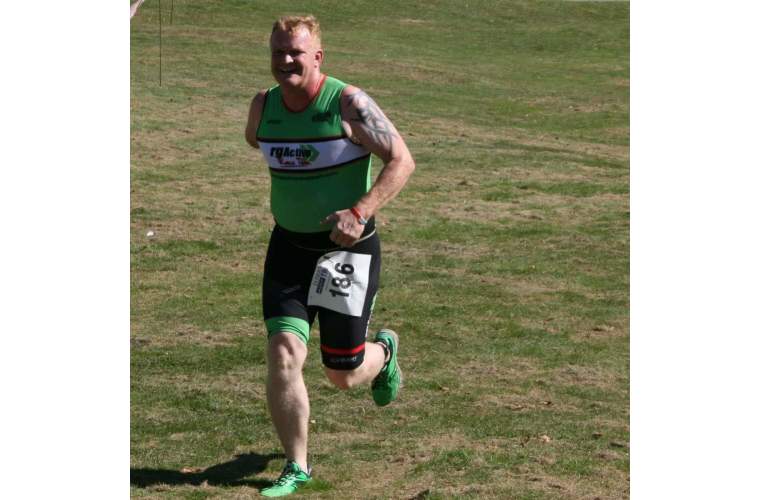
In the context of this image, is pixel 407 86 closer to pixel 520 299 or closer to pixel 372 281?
pixel 520 299

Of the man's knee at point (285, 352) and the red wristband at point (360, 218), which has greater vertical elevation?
the red wristband at point (360, 218)

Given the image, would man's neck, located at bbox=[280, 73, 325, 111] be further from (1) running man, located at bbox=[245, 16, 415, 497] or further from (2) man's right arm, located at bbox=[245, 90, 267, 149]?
(2) man's right arm, located at bbox=[245, 90, 267, 149]

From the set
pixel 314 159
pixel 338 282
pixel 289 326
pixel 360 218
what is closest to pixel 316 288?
pixel 338 282

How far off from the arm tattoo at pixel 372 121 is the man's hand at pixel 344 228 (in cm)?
40

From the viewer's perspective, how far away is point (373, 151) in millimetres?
6344

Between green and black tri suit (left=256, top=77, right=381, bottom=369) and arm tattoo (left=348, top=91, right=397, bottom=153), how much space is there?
102 mm

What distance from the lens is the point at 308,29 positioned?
6.36m

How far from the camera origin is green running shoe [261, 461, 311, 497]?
20.6 ft

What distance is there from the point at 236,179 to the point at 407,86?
11.7 metres

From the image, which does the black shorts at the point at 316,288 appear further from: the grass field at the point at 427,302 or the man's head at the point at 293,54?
the man's head at the point at 293,54

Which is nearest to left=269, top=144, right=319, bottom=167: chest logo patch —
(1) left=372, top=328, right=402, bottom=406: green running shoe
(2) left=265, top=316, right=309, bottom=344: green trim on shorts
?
(2) left=265, top=316, right=309, bottom=344: green trim on shorts

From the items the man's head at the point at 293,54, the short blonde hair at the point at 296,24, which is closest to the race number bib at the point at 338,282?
the man's head at the point at 293,54

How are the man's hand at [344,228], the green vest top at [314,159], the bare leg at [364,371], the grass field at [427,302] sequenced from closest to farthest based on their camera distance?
the man's hand at [344,228], the green vest top at [314,159], the bare leg at [364,371], the grass field at [427,302]

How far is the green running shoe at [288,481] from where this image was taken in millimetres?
6285
